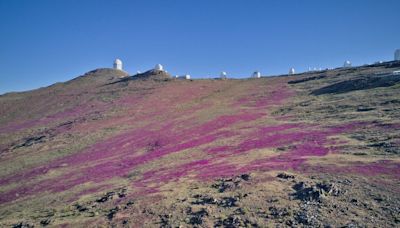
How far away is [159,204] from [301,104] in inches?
1287

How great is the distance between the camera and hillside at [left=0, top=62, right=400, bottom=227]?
1914 cm

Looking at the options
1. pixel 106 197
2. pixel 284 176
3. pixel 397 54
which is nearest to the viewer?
pixel 284 176

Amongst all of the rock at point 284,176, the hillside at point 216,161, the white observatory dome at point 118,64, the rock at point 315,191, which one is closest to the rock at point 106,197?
the hillside at point 216,161

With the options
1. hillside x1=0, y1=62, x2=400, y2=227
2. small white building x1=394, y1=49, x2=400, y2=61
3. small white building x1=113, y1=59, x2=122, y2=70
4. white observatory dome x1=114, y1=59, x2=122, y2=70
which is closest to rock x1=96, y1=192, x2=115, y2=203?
hillside x1=0, y1=62, x2=400, y2=227

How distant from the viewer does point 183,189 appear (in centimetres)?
2369

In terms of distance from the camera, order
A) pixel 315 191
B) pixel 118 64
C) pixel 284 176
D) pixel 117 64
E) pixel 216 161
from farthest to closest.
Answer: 1. pixel 118 64
2. pixel 117 64
3. pixel 216 161
4. pixel 284 176
5. pixel 315 191

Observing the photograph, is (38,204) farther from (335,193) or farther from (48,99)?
(48,99)

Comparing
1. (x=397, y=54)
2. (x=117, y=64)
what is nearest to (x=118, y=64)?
(x=117, y=64)

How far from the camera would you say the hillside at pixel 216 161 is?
19141 millimetres

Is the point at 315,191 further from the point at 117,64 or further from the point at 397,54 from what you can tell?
the point at 117,64

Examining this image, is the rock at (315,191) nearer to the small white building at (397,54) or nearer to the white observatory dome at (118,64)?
the small white building at (397,54)

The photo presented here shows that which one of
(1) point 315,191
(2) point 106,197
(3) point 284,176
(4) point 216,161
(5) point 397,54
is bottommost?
(2) point 106,197

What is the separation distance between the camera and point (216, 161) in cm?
2977

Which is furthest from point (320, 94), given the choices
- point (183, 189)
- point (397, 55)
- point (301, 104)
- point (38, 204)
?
point (397, 55)
